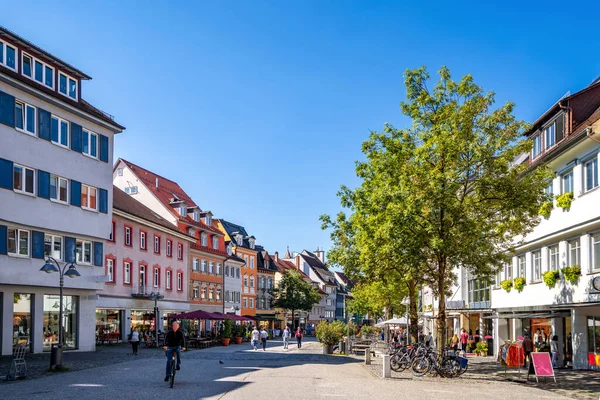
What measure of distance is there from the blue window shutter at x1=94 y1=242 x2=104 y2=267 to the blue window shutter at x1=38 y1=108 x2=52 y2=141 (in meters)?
7.36

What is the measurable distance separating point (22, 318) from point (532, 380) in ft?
78.4

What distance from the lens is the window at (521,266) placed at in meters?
36.2

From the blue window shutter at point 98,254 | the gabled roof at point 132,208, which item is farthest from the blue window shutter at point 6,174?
the gabled roof at point 132,208

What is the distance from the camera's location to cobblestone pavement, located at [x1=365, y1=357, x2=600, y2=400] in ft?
68.7

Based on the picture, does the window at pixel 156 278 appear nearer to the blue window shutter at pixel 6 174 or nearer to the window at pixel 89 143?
the window at pixel 89 143

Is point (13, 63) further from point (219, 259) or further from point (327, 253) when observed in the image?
point (219, 259)

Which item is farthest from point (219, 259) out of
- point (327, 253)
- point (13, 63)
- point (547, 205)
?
point (547, 205)

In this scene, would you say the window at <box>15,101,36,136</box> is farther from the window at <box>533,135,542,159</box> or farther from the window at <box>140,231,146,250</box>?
the window at <box>533,135,542,159</box>

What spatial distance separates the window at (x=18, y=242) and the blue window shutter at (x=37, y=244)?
0.33 meters

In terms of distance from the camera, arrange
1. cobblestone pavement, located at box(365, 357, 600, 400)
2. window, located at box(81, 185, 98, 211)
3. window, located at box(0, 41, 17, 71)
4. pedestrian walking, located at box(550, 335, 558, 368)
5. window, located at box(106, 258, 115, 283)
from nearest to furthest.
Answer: cobblestone pavement, located at box(365, 357, 600, 400), pedestrian walking, located at box(550, 335, 558, 368), window, located at box(0, 41, 17, 71), window, located at box(81, 185, 98, 211), window, located at box(106, 258, 115, 283)

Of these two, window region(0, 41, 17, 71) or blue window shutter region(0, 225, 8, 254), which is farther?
window region(0, 41, 17, 71)

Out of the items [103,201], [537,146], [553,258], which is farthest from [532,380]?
[103,201]

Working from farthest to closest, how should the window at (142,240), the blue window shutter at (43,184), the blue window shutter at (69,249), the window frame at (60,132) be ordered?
the window at (142,240)
the blue window shutter at (69,249)
the window frame at (60,132)
the blue window shutter at (43,184)

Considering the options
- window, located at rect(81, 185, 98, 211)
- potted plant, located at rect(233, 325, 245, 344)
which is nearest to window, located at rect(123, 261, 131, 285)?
potted plant, located at rect(233, 325, 245, 344)
